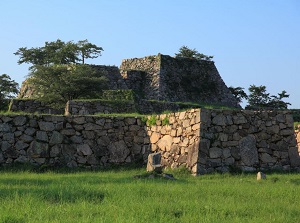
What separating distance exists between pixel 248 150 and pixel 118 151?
413 cm

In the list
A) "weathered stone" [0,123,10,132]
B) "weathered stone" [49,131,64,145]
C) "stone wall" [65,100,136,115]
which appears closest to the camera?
"weathered stone" [0,123,10,132]

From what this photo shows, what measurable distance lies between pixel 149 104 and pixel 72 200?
54.7ft

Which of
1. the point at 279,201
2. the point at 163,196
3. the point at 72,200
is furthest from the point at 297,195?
the point at 72,200

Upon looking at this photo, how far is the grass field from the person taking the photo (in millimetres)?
5828

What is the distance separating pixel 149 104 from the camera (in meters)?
23.5

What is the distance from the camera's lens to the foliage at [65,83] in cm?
2206

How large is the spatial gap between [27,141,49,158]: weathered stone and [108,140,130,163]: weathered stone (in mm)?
1990

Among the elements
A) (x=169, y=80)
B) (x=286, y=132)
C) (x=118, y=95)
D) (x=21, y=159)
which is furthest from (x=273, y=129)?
(x=169, y=80)

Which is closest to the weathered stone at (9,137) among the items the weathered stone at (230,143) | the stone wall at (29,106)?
the weathered stone at (230,143)

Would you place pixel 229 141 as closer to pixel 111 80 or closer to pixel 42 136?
pixel 42 136

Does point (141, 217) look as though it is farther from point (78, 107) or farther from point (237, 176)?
point (78, 107)

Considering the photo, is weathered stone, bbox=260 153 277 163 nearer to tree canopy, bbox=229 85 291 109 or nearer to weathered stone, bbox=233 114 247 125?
weathered stone, bbox=233 114 247 125

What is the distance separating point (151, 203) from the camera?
6.68 meters

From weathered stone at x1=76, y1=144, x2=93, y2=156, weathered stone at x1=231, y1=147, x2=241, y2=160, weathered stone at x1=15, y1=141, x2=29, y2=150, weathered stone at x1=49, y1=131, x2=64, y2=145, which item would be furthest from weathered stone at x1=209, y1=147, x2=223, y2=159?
weathered stone at x1=15, y1=141, x2=29, y2=150
